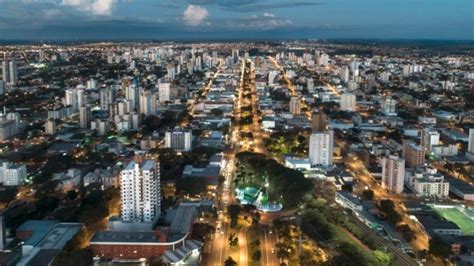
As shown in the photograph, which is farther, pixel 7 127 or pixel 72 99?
pixel 72 99

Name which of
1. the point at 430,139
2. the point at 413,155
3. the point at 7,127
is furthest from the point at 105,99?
the point at 413,155

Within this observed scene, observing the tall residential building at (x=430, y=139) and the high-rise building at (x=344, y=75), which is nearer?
the tall residential building at (x=430, y=139)

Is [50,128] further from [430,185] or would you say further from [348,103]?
[348,103]

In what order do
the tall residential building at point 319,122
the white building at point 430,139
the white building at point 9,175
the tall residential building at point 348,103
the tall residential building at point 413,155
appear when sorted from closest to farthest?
the white building at point 9,175
the tall residential building at point 413,155
the white building at point 430,139
the tall residential building at point 319,122
the tall residential building at point 348,103

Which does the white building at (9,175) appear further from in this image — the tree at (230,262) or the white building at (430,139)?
the white building at (430,139)

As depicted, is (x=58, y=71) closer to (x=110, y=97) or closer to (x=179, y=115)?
(x=110, y=97)

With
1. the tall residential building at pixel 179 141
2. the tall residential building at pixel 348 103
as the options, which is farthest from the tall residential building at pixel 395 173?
the tall residential building at pixel 348 103

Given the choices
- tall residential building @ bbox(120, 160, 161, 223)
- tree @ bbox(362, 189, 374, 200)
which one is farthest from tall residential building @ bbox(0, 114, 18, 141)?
tree @ bbox(362, 189, 374, 200)
